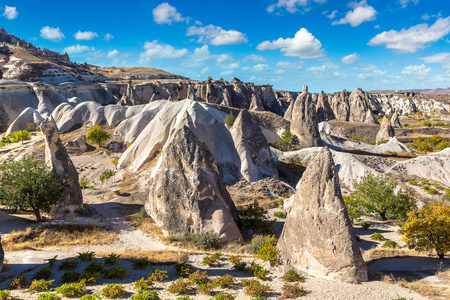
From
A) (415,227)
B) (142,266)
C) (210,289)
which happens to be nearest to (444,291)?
(415,227)

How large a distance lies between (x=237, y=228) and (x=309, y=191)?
21.4 feet

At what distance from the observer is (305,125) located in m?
46.2

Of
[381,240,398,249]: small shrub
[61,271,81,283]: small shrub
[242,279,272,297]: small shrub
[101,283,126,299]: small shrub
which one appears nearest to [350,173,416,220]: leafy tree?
[381,240,398,249]: small shrub

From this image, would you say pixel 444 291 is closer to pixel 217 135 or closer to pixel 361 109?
pixel 217 135

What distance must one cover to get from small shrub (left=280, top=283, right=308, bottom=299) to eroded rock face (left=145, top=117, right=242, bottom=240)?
6.18 metres

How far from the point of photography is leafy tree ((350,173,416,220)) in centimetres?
2220

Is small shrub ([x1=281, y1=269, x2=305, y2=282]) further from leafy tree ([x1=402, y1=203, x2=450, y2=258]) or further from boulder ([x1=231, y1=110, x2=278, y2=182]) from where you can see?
boulder ([x1=231, y1=110, x2=278, y2=182])

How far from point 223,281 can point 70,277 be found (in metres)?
6.43

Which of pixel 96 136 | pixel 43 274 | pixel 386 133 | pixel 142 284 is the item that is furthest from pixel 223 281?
pixel 386 133

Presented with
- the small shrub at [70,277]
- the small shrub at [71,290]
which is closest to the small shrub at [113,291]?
the small shrub at [71,290]

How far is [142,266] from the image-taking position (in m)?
12.8

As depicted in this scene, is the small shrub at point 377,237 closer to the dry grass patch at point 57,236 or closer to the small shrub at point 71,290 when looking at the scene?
the dry grass patch at point 57,236

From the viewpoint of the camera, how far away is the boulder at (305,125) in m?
45.8

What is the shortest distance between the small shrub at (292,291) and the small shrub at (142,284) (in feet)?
17.5
